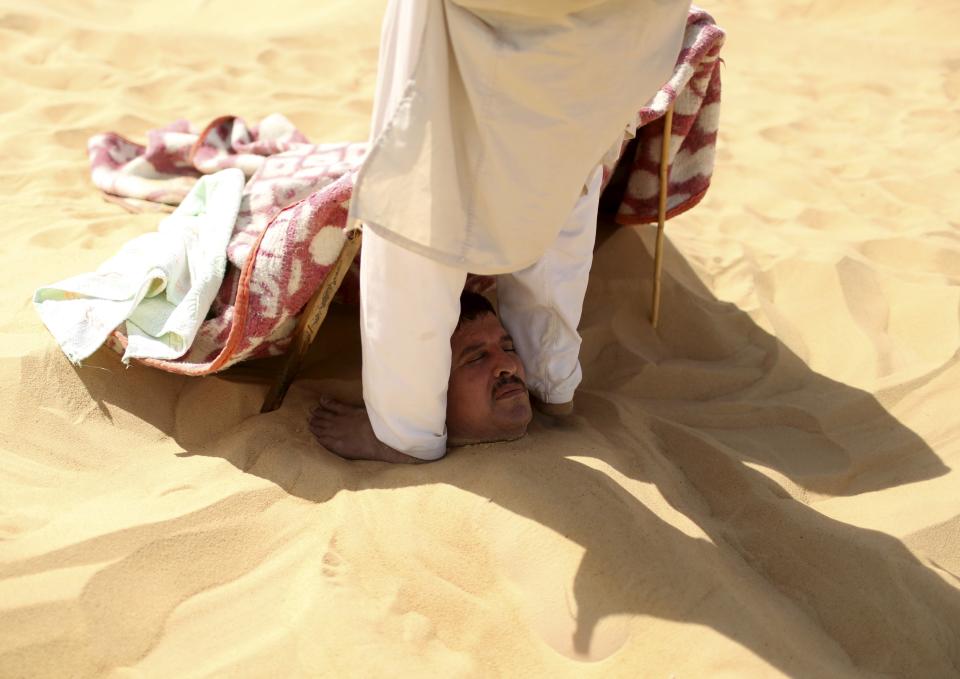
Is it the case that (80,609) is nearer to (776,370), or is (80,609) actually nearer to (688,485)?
(688,485)

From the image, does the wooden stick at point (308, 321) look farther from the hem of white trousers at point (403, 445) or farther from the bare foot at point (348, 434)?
the hem of white trousers at point (403, 445)

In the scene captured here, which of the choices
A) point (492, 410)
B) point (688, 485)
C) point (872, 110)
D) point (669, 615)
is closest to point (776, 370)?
point (688, 485)

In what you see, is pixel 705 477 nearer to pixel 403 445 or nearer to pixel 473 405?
pixel 473 405

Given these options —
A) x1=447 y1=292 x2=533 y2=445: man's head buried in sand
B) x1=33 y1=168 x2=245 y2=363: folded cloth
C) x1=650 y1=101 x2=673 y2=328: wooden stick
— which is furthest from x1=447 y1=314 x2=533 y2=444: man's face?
x1=650 y1=101 x2=673 y2=328: wooden stick

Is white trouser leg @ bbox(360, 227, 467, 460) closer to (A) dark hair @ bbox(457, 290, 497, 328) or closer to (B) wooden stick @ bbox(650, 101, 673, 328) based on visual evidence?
(A) dark hair @ bbox(457, 290, 497, 328)

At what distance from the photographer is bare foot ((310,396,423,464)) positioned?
2.09 m

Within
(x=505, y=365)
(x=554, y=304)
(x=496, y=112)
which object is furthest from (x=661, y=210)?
(x=496, y=112)

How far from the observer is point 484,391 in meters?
2.12

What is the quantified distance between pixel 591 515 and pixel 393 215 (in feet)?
2.50

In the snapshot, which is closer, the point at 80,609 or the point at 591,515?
the point at 80,609

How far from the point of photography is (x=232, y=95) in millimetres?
4660

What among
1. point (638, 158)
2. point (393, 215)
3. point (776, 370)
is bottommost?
point (776, 370)

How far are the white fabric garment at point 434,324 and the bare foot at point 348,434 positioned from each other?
0.03 m

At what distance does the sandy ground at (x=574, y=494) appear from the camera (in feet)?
5.36
